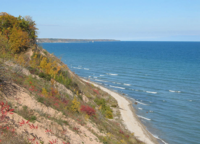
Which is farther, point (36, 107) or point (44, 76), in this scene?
point (44, 76)

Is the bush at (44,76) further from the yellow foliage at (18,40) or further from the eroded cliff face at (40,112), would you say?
the yellow foliage at (18,40)

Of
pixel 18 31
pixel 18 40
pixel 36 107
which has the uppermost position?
pixel 18 31

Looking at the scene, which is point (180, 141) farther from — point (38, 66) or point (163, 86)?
point (163, 86)

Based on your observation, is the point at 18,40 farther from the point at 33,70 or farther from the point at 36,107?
the point at 36,107

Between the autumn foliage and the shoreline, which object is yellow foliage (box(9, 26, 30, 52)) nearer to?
the autumn foliage

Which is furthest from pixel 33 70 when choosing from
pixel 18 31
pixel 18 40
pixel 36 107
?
pixel 36 107

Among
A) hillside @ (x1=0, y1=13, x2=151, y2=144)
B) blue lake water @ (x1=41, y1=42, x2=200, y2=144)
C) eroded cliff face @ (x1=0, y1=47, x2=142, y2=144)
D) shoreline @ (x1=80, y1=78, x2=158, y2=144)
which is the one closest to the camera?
eroded cliff face @ (x1=0, y1=47, x2=142, y2=144)

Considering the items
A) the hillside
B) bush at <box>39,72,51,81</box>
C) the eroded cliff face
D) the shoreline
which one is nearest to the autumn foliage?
the hillside

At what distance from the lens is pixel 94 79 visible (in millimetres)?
58062

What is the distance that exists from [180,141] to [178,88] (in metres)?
24.6

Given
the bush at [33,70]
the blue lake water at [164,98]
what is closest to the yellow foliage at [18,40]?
the bush at [33,70]

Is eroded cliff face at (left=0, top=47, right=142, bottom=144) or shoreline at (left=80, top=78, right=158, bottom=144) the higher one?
eroded cliff face at (left=0, top=47, right=142, bottom=144)

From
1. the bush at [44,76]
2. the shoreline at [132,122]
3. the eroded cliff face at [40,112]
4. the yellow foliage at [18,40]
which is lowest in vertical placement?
the shoreline at [132,122]

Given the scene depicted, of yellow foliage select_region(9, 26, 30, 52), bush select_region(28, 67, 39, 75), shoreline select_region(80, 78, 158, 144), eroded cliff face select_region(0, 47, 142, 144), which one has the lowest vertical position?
shoreline select_region(80, 78, 158, 144)
